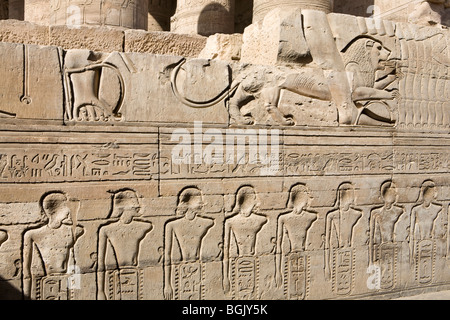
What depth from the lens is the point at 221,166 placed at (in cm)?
379

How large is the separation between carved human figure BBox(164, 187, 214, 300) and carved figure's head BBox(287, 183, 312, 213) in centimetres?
79

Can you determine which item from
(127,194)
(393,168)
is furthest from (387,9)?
(127,194)

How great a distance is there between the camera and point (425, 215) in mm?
4664

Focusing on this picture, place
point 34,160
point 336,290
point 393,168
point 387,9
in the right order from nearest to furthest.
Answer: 1. point 34,160
2. point 336,290
3. point 393,168
4. point 387,9

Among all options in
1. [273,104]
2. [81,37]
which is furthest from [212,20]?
[273,104]

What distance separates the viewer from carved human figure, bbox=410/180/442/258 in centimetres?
459

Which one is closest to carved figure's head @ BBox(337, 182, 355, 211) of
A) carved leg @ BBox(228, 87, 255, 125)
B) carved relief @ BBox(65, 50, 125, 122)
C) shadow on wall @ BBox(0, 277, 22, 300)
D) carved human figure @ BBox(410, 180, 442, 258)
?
carved human figure @ BBox(410, 180, 442, 258)

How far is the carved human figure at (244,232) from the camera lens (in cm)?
383

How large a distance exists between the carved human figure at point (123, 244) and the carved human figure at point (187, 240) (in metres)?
Result: 0.22

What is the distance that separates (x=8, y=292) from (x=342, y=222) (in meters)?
2.84

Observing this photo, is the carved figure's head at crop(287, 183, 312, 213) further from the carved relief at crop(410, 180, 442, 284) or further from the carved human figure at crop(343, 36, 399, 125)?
the carved relief at crop(410, 180, 442, 284)

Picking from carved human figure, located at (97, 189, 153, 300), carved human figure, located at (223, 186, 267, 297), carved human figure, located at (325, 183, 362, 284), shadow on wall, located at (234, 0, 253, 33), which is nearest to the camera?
carved human figure, located at (97, 189, 153, 300)

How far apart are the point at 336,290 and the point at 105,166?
2394mm
